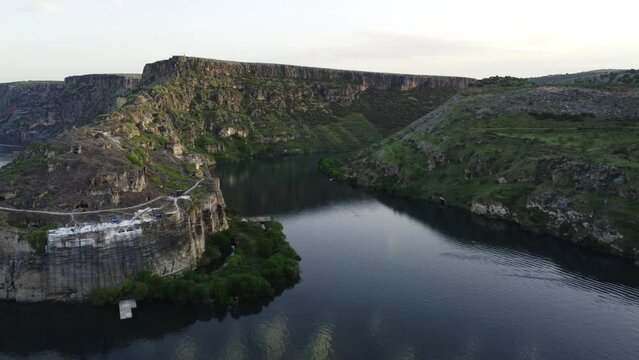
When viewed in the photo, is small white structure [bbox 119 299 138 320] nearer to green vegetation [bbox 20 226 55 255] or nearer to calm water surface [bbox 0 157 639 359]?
calm water surface [bbox 0 157 639 359]

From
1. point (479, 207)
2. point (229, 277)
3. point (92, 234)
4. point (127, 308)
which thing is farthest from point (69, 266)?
point (479, 207)

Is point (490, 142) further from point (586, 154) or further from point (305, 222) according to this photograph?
point (305, 222)

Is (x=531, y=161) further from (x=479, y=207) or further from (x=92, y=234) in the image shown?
(x=92, y=234)

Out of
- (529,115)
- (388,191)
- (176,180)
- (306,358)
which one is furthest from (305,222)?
(529,115)

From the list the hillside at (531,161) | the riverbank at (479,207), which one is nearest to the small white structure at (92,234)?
the riverbank at (479,207)

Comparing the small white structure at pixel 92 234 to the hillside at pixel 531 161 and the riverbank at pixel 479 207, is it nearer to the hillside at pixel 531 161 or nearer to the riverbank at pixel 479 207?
the riverbank at pixel 479 207

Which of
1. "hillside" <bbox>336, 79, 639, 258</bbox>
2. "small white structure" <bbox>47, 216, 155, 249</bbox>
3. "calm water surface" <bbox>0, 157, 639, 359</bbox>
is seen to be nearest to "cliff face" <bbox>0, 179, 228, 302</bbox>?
"small white structure" <bbox>47, 216, 155, 249</bbox>
